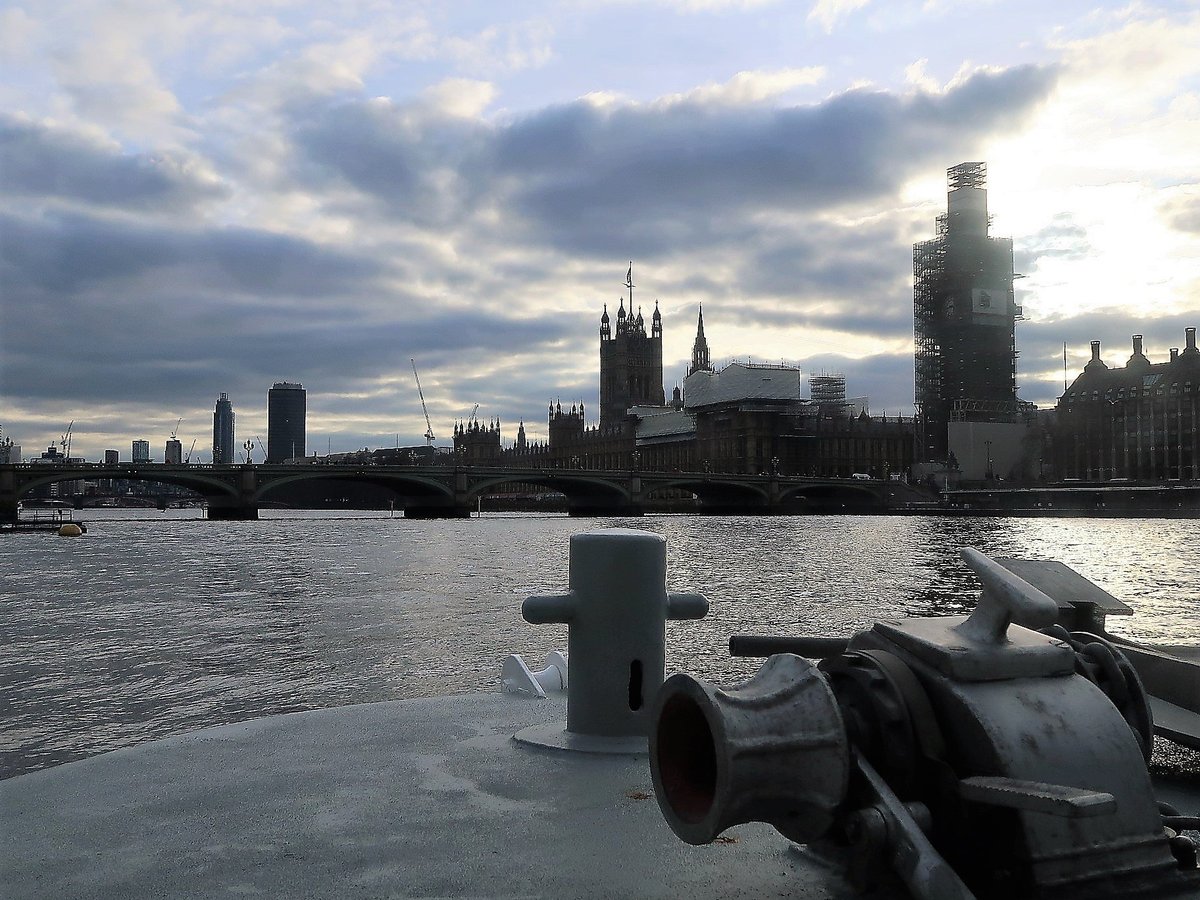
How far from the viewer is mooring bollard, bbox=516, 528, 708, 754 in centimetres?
414

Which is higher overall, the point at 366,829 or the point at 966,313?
the point at 966,313

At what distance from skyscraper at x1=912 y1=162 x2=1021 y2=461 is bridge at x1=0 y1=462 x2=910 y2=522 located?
11.6m

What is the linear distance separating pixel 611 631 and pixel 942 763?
208cm

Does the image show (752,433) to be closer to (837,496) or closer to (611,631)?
(837,496)

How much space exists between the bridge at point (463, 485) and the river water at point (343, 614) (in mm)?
26795

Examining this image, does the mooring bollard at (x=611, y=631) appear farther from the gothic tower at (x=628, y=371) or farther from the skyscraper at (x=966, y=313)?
the gothic tower at (x=628, y=371)

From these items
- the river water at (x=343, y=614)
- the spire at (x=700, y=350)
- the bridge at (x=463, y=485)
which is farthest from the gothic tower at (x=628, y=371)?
the river water at (x=343, y=614)

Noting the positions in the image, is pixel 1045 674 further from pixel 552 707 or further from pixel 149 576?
pixel 149 576

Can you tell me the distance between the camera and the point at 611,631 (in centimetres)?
416

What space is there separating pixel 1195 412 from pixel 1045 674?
311 feet

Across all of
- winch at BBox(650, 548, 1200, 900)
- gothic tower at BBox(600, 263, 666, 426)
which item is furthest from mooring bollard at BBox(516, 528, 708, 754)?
gothic tower at BBox(600, 263, 666, 426)

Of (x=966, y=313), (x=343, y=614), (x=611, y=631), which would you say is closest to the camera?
(x=611, y=631)

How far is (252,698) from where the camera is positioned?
9570 mm

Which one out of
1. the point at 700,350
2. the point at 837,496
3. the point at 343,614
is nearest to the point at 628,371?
the point at 700,350
